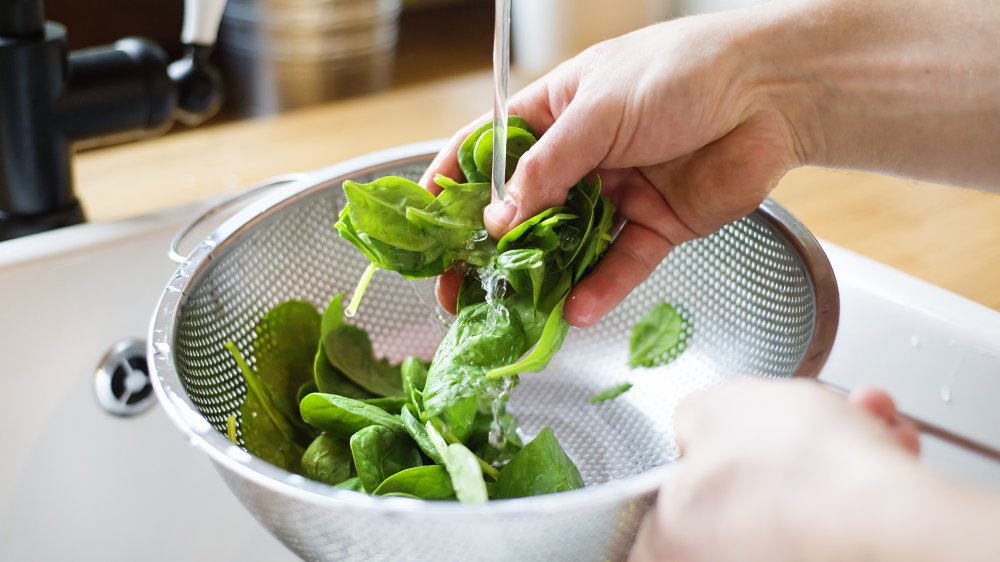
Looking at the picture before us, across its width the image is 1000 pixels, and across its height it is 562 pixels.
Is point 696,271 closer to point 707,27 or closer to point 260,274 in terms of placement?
point 707,27

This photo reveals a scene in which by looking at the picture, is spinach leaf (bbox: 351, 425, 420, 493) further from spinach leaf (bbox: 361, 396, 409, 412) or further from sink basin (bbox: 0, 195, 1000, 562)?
sink basin (bbox: 0, 195, 1000, 562)

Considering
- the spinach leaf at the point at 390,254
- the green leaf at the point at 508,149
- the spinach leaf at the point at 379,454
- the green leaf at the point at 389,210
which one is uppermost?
the green leaf at the point at 508,149

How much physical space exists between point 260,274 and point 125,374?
0.13 metres

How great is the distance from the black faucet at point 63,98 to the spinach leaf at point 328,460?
318 millimetres

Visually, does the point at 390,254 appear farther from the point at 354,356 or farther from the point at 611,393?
the point at 611,393

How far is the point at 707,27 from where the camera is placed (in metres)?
0.56

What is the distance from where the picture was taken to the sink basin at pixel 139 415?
2.08 feet

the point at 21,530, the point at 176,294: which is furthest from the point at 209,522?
the point at 176,294

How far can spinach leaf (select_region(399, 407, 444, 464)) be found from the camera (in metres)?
0.52

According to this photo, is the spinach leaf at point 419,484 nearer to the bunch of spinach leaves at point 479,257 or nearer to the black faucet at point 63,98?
the bunch of spinach leaves at point 479,257

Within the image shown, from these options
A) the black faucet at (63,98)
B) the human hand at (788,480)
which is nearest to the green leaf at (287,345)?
the black faucet at (63,98)

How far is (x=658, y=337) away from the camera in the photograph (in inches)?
28.5

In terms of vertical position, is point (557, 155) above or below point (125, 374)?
above

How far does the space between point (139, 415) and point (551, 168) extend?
38 centimetres
